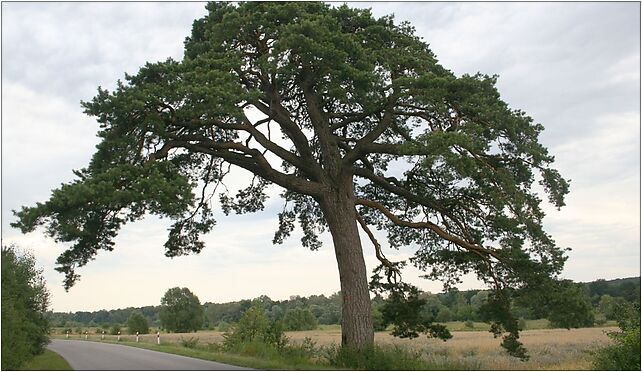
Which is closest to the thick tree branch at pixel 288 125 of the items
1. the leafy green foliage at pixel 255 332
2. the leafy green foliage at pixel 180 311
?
the leafy green foliage at pixel 255 332

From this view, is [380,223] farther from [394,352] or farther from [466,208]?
[394,352]

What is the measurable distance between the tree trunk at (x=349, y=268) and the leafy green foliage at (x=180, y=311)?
67841mm

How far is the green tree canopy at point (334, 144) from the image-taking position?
12688 millimetres

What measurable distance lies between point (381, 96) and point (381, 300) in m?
6.52

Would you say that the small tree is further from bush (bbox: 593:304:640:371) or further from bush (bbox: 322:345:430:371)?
bush (bbox: 593:304:640:371)

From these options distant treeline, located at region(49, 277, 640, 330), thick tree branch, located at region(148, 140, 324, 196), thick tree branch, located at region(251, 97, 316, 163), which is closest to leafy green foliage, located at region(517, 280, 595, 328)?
distant treeline, located at region(49, 277, 640, 330)

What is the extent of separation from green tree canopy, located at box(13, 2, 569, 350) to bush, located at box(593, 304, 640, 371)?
7.63 ft

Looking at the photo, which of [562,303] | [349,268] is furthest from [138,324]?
[562,303]

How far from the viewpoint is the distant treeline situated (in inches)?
704

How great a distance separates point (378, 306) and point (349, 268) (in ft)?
10.5

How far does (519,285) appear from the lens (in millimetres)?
15633

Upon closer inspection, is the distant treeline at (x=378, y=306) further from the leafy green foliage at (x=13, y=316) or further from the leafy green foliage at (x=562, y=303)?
the leafy green foliage at (x=13, y=316)

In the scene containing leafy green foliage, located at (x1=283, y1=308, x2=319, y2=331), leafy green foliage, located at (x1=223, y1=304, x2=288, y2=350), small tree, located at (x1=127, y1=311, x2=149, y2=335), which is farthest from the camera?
small tree, located at (x1=127, y1=311, x2=149, y2=335)

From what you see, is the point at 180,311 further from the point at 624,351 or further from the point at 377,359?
the point at 624,351
